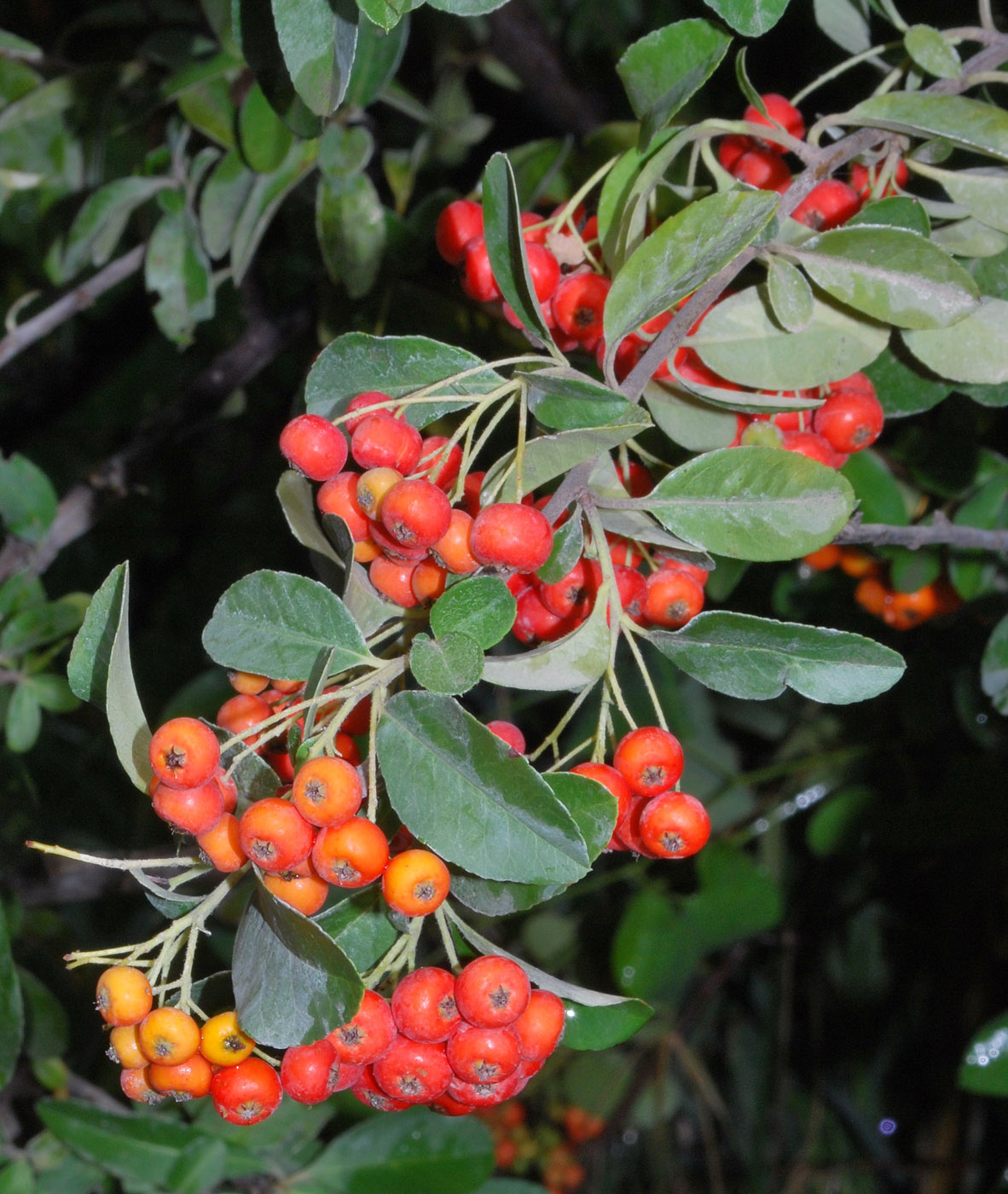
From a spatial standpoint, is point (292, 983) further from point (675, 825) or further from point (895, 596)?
point (895, 596)

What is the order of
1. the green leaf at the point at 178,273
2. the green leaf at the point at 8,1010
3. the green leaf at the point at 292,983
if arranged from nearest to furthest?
1. the green leaf at the point at 292,983
2. the green leaf at the point at 8,1010
3. the green leaf at the point at 178,273

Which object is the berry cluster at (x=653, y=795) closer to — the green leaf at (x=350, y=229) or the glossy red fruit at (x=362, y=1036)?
the glossy red fruit at (x=362, y=1036)

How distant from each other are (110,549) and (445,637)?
1.68m

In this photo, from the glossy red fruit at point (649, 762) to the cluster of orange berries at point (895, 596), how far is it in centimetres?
61

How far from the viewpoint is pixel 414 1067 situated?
634 mm

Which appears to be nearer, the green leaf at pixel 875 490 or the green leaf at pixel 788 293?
the green leaf at pixel 788 293

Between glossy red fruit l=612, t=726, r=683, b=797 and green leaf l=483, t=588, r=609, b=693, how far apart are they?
2.1 inches

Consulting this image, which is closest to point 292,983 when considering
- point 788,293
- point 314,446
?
point 314,446

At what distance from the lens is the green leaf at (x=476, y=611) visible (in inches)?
22.3

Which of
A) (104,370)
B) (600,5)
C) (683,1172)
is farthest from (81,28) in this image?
(683,1172)

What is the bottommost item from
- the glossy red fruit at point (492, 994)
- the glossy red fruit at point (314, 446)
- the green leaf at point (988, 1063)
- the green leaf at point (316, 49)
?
the green leaf at point (988, 1063)

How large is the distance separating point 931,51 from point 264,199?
70 cm

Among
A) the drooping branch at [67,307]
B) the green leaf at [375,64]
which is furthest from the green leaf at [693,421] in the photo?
the drooping branch at [67,307]

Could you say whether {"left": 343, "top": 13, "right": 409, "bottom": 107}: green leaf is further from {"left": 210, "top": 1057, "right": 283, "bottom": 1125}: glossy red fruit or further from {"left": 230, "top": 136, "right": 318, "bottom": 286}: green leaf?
{"left": 210, "top": 1057, "right": 283, "bottom": 1125}: glossy red fruit
